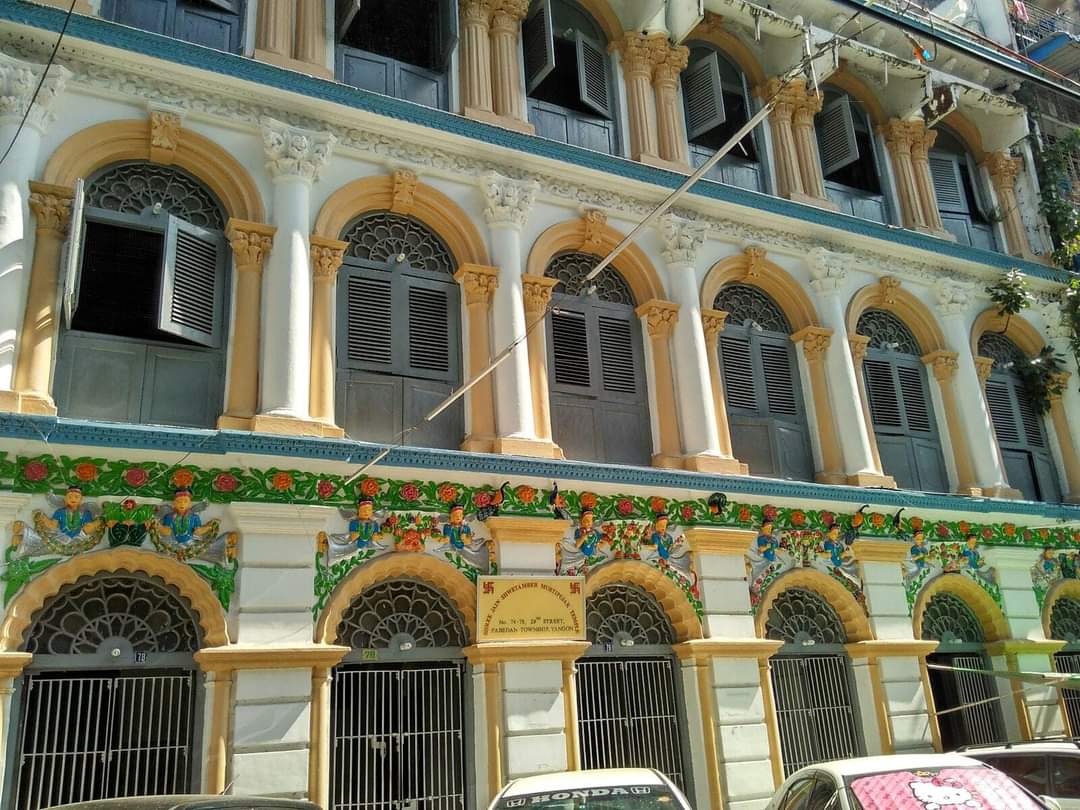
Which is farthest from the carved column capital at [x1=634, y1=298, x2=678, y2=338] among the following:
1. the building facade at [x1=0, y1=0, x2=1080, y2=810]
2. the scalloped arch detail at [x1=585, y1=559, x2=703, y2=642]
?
the scalloped arch detail at [x1=585, y1=559, x2=703, y2=642]

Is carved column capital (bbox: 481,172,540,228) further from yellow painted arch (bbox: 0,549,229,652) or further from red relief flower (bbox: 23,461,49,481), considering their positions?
red relief flower (bbox: 23,461,49,481)

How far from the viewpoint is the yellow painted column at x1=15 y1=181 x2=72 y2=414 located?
349 inches

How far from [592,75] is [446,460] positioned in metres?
6.52

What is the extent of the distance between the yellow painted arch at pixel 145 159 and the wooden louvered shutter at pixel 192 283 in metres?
0.51

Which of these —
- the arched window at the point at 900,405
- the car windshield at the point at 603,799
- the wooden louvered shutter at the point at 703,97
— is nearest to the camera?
the car windshield at the point at 603,799

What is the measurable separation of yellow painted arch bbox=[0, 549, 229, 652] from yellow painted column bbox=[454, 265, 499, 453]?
326 centimetres

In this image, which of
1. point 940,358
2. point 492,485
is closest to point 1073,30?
point 940,358

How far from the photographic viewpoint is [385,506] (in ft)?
32.7

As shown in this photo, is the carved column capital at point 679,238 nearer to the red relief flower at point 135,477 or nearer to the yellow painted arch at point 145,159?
the yellow painted arch at point 145,159

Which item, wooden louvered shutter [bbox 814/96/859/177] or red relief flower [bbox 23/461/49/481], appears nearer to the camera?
red relief flower [bbox 23/461/49/481]

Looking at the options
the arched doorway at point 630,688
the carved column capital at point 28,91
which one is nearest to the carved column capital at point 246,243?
the carved column capital at point 28,91

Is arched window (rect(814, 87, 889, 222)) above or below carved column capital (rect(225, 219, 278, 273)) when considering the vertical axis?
above

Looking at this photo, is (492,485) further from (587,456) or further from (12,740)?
(12,740)

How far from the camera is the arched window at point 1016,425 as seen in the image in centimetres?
1543
